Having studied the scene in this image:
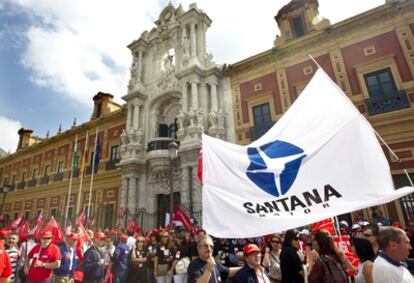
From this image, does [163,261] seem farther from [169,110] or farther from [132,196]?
[169,110]

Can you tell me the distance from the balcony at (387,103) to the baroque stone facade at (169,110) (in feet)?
22.6

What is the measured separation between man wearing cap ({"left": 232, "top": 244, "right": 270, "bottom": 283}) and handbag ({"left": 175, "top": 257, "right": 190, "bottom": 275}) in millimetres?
3545

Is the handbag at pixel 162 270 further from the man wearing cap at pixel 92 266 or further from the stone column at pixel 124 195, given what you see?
the stone column at pixel 124 195

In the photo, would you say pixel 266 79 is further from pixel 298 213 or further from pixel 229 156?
pixel 298 213

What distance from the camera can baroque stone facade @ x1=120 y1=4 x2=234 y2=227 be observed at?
14.7 meters

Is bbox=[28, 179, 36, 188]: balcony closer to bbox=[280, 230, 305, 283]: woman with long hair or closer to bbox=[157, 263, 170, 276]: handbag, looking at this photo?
bbox=[157, 263, 170, 276]: handbag

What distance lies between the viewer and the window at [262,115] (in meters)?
14.3

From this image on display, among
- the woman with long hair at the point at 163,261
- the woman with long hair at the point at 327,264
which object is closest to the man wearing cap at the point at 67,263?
the woman with long hair at the point at 163,261

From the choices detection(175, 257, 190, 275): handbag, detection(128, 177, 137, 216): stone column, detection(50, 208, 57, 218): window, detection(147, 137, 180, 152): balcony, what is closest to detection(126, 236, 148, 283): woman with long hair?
detection(175, 257, 190, 275): handbag

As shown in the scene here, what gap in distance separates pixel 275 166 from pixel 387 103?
A: 1051cm

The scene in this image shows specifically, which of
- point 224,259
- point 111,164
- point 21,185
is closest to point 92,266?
point 224,259

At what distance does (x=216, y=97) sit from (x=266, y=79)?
10.1 ft

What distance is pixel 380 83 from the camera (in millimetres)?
11805

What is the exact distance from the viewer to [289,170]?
3387 mm
